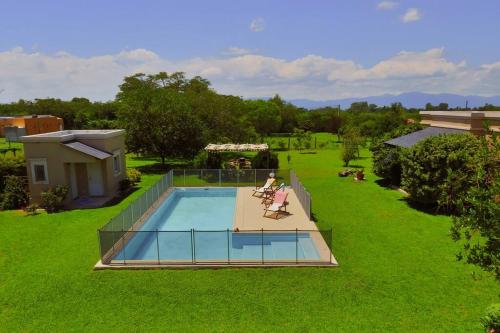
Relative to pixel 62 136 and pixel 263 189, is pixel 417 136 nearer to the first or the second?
pixel 263 189

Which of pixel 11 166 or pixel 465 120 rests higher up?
pixel 465 120

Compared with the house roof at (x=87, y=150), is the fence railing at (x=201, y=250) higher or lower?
lower

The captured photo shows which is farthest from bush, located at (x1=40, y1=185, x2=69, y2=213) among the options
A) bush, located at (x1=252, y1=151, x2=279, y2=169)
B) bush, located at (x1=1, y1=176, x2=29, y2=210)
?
bush, located at (x1=252, y1=151, x2=279, y2=169)

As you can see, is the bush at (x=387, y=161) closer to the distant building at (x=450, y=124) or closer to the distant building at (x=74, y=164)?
the distant building at (x=450, y=124)

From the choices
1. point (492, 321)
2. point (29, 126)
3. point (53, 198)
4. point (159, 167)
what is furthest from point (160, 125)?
point (29, 126)

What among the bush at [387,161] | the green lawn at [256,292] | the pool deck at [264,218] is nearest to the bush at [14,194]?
the green lawn at [256,292]
